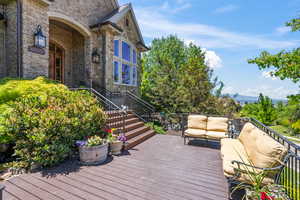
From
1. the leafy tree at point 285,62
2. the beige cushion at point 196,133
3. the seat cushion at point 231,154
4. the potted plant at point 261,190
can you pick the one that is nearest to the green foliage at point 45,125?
the beige cushion at point 196,133

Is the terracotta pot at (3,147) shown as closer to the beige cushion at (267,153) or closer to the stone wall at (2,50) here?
the stone wall at (2,50)

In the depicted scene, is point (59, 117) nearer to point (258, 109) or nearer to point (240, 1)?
point (240, 1)

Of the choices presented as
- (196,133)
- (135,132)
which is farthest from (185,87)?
(135,132)

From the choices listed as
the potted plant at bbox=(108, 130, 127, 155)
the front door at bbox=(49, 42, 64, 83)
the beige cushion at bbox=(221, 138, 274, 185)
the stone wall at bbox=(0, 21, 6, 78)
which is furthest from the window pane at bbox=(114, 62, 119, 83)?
the beige cushion at bbox=(221, 138, 274, 185)

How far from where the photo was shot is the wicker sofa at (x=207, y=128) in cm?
496

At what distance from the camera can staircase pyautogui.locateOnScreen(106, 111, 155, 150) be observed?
16.7 ft

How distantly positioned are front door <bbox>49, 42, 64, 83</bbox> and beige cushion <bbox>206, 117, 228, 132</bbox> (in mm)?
A: 7755

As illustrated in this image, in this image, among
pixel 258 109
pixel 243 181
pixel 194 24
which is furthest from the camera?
pixel 258 109

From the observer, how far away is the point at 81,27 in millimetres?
7293

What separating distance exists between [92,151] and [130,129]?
2346 mm

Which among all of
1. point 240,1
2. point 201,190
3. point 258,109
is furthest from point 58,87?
point 258,109

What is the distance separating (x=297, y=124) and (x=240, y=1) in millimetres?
12705

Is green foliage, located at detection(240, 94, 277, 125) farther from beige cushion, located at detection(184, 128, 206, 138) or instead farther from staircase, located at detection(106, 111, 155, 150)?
staircase, located at detection(106, 111, 155, 150)

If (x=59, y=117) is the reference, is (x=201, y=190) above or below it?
below
